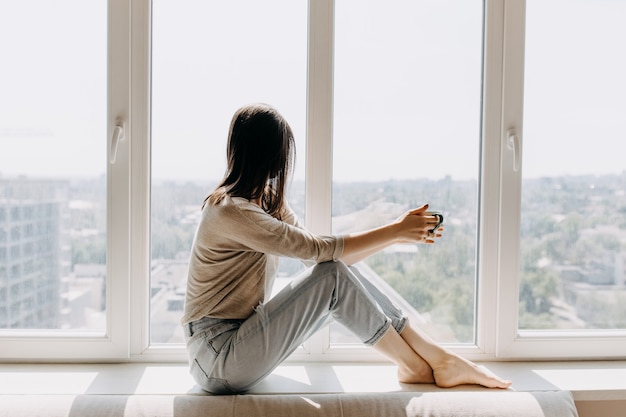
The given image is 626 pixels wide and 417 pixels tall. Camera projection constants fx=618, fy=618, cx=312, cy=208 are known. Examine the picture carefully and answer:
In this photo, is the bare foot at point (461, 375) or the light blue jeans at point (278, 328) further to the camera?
the bare foot at point (461, 375)

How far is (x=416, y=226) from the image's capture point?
174 centimetres

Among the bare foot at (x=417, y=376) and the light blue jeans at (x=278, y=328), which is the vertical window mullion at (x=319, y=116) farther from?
the bare foot at (x=417, y=376)

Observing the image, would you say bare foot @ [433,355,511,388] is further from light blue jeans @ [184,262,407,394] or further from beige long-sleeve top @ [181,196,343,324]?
beige long-sleeve top @ [181,196,343,324]

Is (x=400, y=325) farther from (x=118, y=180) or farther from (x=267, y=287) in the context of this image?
(x=118, y=180)

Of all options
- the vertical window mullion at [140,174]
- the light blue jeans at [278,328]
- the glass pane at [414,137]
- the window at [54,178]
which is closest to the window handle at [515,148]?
the glass pane at [414,137]

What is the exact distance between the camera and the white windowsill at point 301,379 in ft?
5.60

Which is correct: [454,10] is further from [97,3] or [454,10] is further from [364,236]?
[97,3]

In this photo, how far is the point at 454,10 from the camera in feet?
6.47

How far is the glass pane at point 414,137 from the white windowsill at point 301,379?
198mm

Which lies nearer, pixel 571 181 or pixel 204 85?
pixel 204 85

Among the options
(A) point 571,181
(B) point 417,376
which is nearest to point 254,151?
(B) point 417,376

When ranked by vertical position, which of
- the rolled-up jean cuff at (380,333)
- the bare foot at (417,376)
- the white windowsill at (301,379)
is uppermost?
the rolled-up jean cuff at (380,333)

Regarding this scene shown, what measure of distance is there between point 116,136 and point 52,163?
231mm

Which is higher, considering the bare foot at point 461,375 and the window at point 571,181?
the window at point 571,181
